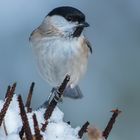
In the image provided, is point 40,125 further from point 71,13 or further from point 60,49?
point 60,49

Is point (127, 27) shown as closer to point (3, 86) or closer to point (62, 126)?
point (3, 86)

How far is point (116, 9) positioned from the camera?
6949 millimetres

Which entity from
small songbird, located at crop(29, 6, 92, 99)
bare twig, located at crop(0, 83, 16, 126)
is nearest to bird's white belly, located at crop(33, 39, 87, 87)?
small songbird, located at crop(29, 6, 92, 99)

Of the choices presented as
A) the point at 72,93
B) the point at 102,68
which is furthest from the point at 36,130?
the point at 102,68

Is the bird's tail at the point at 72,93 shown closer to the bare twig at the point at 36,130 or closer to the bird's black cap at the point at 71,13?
the bird's black cap at the point at 71,13

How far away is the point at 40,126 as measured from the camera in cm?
180

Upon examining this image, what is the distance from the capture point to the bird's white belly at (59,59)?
10.9ft

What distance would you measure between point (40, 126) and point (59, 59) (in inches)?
60.4

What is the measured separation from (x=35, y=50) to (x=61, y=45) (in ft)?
0.57

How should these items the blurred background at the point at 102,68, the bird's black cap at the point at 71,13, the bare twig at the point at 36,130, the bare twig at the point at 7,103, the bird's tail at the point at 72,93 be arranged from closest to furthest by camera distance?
the bare twig at the point at 36,130, the bare twig at the point at 7,103, the bird's black cap at the point at 71,13, the bird's tail at the point at 72,93, the blurred background at the point at 102,68

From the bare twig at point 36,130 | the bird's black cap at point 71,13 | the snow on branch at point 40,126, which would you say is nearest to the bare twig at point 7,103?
the snow on branch at point 40,126

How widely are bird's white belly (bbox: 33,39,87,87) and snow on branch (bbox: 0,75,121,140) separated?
1.42 metres

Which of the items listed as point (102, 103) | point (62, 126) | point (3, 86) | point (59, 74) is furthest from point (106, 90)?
point (62, 126)

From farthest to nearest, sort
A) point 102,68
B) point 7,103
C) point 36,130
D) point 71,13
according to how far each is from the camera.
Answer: point 102,68 → point 71,13 → point 7,103 → point 36,130
